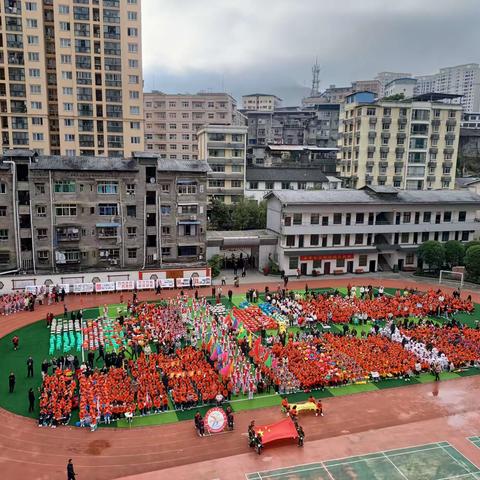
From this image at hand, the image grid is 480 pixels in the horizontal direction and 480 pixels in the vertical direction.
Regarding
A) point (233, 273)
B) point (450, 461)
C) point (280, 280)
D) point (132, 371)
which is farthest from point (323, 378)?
point (233, 273)

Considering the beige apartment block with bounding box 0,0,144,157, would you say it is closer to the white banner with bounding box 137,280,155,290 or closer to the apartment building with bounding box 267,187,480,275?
the apartment building with bounding box 267,187,480,275

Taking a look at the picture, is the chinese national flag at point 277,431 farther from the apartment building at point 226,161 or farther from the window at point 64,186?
the apartment building at point 226,161

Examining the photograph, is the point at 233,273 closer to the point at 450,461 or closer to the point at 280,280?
the point at 280,280

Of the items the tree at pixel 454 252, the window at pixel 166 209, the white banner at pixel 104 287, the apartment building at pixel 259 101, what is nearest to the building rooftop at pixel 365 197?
the tree at pixel 454 252

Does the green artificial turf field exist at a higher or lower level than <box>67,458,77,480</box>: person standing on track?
lower

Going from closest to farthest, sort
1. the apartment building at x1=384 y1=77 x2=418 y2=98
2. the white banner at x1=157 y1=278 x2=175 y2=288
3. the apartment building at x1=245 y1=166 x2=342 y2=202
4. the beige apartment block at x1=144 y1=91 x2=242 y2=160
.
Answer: the white banner at x1=157 y1=278 x2=175 y2=288
the apartment building at x1=245 y1=166 x2=342 y2=202
the beige apartment block at x1=144 y1=91 x2=242 y2=160
the apartment building at x1=384 y1=77 x2=418 y2=98

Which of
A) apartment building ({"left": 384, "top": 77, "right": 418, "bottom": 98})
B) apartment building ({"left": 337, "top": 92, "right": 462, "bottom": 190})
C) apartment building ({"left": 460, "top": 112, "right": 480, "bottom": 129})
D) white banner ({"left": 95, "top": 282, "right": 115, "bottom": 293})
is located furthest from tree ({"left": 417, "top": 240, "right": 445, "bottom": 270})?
apartment building ({"left": 460, "top": 112, "right": 480, "bottom": 129})

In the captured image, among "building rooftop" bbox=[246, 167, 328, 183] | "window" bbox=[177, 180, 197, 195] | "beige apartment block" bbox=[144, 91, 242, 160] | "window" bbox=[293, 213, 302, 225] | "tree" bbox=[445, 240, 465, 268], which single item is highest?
"beige apartment block" bbox=[144, 91, 242, 160]
